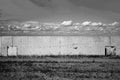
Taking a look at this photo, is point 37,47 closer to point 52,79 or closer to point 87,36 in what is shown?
point 87,36

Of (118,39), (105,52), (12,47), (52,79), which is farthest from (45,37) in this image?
(52,79)

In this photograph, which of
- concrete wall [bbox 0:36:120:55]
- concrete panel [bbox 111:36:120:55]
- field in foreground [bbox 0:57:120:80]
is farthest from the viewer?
concrete panel [bbox 111:36:120:55]

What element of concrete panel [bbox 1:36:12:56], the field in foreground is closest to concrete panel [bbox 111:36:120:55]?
the field in foreground

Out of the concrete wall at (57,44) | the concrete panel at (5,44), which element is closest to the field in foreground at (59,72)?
the concrete wall at (57,44)

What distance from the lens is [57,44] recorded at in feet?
72.1

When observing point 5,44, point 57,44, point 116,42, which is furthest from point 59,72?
point 116,42

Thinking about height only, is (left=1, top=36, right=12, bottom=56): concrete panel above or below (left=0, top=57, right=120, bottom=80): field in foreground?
above

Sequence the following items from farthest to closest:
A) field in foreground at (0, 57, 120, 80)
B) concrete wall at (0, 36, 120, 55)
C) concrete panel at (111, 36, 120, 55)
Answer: concrete panel at (111, 36, 120, 55) → concrete wall at (0, 36, 120, 55) → field in foreground at (0, 57, 120, 80)

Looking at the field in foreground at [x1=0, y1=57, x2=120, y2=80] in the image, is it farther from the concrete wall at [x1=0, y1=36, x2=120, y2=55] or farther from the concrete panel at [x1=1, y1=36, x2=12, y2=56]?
the concrete panel at [x1=1, y1=36, x2=12, y2=56]

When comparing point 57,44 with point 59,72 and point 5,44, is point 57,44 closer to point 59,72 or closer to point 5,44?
point 5,44

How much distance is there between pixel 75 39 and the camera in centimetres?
2192

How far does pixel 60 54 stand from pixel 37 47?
2.94 m

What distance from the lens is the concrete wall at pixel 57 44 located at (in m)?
21.9

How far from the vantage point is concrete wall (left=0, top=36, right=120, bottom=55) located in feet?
71.8
